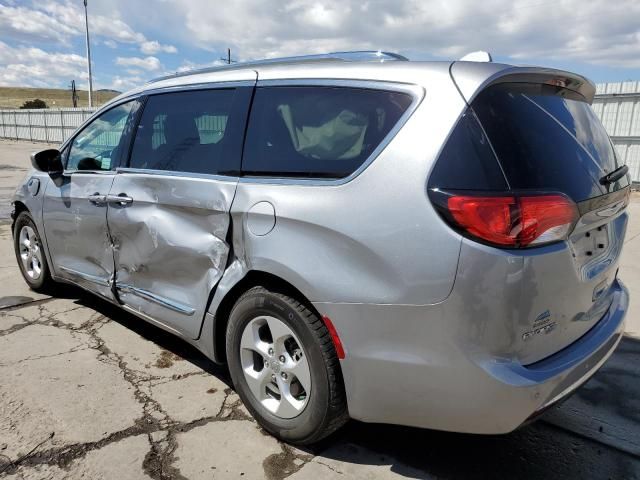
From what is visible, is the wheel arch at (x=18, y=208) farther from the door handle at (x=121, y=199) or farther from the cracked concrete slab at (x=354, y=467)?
the cracked concrete slab at (x=354, y=467)

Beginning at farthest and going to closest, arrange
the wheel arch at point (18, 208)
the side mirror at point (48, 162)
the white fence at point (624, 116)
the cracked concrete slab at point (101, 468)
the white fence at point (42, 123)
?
the white fence at point (42, 123) < the white fence at point (624, 116) < the wheel arch at point (18, 208) < the side mirror at point (48, 162) < the cracked concrete slab at point (101, 468)

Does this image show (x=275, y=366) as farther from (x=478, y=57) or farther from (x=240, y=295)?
(x=478, y=57)

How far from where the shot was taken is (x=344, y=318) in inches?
88.0

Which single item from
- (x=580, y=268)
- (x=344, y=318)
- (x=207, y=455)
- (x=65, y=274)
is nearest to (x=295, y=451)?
(x=207, y=455)

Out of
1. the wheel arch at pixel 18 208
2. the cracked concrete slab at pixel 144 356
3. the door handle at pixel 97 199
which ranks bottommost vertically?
the cracked concrete slab at pixel 144 356

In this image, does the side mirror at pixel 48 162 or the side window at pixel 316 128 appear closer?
the side window at pixel 316 128

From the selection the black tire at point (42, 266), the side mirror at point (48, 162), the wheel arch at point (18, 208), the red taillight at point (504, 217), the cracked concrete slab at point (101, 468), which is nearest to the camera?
the red taillight at point (504, 217)

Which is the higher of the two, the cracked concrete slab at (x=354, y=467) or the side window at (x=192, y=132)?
the side window at (x=192, y=132)

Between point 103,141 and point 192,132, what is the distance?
1.22m

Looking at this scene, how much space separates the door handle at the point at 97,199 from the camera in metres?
3.63

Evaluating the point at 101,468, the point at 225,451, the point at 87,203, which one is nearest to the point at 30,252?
the point at 87,203

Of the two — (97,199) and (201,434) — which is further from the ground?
(97,199)

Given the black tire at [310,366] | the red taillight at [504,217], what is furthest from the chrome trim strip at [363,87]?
the black tire at [310,366]

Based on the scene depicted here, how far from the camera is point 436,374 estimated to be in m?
2.07
